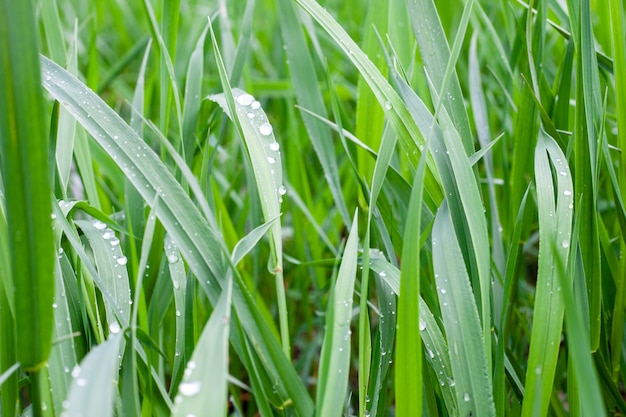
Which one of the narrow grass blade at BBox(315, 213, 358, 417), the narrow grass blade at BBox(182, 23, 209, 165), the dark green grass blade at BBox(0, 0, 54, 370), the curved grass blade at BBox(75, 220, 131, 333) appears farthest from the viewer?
the narrow grass blade at BBox(182, 23, 209, 165)

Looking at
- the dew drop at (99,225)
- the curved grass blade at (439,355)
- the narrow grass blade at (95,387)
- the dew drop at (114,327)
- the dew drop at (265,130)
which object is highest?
the dew drop at (265,130)

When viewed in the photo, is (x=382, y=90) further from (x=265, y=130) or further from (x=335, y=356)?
(x=335, y=356)

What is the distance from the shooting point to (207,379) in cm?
40

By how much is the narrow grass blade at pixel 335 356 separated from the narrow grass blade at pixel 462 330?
8 centimetres

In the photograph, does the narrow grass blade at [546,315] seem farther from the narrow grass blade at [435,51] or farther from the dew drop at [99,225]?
the dew drop at [99,225]

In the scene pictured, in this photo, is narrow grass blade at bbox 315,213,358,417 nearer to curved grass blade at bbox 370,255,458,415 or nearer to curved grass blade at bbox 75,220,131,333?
curved grass blade at bbox 370,255,458,415

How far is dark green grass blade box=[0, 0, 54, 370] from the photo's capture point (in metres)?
0.38

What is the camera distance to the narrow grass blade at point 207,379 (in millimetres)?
398

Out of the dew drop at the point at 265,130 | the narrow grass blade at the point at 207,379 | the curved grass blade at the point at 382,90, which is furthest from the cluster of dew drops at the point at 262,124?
the narrow grass blade at the point at 207,379

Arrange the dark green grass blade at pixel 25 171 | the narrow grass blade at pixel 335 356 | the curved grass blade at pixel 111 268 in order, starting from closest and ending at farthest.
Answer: the dark green grass blade at pixel 25 171 < the narrow grass blade at pixel 335 356 < the curved grass blade at pixel 111 268

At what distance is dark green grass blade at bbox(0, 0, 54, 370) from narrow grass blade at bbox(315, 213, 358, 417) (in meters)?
0.20

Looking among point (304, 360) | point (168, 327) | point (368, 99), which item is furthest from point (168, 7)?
point (304, 360)

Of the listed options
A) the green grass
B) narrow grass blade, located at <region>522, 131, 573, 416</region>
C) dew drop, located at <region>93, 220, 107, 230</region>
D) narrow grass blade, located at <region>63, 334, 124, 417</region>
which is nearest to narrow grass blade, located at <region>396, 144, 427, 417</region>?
the green grass

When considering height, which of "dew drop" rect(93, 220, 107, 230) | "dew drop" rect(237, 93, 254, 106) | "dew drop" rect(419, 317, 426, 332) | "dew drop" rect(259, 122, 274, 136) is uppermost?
"dew drop" rect(237, 93, 254, 106)
